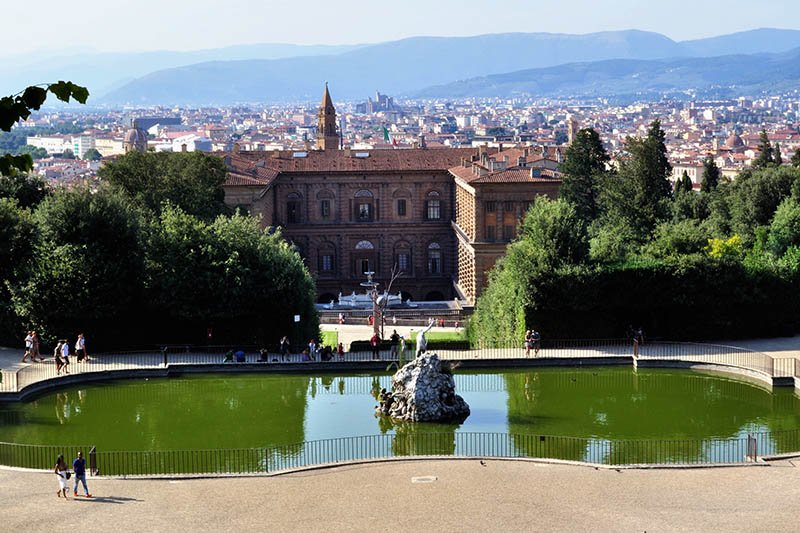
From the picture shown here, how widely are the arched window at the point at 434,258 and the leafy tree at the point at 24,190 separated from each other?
35156 millimetres

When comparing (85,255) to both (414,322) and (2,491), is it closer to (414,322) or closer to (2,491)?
(2,491)

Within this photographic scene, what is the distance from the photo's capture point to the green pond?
98.2 feet

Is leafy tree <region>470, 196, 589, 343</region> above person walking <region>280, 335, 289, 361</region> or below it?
above

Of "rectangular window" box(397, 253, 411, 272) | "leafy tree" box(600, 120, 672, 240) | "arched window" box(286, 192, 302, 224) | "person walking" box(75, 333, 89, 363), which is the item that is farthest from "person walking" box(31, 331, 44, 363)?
"rectangular window" box(397, 253, 411, 272)

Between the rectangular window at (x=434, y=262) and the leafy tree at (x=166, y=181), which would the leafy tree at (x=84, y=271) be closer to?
the leafy tree at (x=166, y=181)

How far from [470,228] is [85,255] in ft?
119

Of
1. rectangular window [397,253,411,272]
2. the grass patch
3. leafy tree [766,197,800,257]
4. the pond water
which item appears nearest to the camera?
the pond water

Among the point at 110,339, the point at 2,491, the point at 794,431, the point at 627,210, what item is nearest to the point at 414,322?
the point at 627,210

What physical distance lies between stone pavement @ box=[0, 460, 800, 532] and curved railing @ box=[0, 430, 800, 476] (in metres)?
1.03

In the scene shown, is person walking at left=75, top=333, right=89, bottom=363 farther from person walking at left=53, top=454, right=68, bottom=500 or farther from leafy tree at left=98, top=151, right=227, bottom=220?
leafy tree at left=98, top=151, right=227, bottom=220

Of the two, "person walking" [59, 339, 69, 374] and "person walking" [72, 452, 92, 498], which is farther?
"person walking" [59, 339, 69, 374]

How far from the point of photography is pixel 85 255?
3912 centimetres

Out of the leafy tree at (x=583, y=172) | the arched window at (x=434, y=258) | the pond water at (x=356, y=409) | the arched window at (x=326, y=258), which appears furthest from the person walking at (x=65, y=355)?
the arched window at (x=434, y=258)

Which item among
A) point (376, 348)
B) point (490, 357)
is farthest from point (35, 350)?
point (490, 357)
